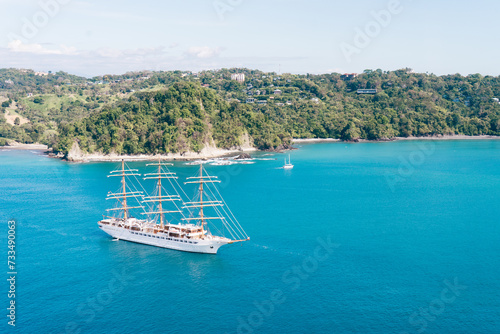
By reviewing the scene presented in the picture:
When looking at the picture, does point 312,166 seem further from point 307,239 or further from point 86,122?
point 86,122

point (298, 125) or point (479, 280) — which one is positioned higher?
point (298, 125)

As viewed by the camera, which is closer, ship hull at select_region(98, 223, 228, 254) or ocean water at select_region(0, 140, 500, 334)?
ocean water at select_region(0, 140, 500, 334)

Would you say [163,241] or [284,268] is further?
[163,241]

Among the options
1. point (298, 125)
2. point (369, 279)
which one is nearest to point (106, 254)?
point (369, 279)

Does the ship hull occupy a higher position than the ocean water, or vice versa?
the ship hull

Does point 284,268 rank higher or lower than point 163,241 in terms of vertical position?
lower
